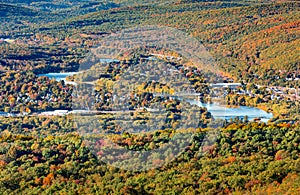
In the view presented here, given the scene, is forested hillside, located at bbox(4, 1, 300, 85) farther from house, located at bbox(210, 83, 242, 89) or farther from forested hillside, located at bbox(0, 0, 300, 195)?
house, located at bbox(210, 83, 242, 89)

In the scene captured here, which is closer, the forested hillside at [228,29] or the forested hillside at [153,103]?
the forested hillside at [153,103]

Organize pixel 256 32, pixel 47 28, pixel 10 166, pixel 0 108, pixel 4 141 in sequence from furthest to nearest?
pixel 47 28
pixel 256 32
pixel 0 108
pixel 4 141
pixel 10 166

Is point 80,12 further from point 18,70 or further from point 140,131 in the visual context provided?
point 140,131

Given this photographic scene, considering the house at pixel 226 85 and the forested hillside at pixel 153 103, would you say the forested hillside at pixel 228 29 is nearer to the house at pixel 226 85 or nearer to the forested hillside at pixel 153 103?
the forested hillside at pixel 153 103

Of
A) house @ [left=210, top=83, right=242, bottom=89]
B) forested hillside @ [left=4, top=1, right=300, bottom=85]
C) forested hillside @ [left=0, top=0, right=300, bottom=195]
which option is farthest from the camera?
forested hillside @ [left=4, top=1, right=300, bottom=85]

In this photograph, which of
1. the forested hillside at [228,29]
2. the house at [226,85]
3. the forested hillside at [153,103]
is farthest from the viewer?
the forested hillside at [228,29]

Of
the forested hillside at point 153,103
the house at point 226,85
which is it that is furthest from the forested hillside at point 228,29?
the house at point 226,85

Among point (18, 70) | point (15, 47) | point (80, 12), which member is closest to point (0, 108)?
point (18, 70)

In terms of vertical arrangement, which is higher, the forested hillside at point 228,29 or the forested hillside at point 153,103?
the forested hillside at point 228,29

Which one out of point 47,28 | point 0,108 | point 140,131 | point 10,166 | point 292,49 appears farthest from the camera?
point 47,28

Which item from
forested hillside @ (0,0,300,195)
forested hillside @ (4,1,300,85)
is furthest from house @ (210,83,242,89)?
forested hillside @ (4,1,300,85)

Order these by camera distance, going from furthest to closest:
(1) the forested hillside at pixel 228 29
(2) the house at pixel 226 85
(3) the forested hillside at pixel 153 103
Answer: (1) the forested hillside at pixel 228 29, (2) the house at pixel 226 85, (3) the forested hillside at pixel 153 103
